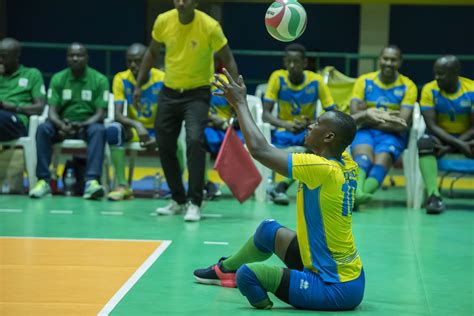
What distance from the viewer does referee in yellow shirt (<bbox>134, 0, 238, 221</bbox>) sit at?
8789mm

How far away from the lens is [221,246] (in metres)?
7.49

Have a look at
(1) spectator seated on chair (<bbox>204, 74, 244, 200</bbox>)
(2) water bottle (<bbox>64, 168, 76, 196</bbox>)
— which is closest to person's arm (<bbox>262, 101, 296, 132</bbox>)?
(1) spectator seated on chair (<bbox>204, 74, 244, 200</bbox>)

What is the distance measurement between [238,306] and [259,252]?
41cm

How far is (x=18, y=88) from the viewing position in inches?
414

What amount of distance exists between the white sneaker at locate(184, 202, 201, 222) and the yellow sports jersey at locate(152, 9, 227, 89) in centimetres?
119

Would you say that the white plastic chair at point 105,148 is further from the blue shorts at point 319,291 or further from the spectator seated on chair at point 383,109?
the blue shorts at point 319,291

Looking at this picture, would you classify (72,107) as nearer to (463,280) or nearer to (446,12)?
(463,280)

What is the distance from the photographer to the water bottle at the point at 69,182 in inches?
412

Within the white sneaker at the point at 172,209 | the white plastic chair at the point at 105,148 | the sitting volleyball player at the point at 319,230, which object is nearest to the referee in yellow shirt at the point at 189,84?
the white sneaker at the point at 172,209

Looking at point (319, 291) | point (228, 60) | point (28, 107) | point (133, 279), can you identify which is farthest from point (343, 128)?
point (28, 107)

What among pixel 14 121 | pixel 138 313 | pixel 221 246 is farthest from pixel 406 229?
pixel 14 121

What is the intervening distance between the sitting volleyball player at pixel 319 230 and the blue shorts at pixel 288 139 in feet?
16.1

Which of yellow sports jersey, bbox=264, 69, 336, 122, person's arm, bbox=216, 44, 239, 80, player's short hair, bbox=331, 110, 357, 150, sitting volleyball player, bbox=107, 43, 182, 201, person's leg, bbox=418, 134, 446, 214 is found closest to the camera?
player's short hair, bbox=331, 110, 357, 150

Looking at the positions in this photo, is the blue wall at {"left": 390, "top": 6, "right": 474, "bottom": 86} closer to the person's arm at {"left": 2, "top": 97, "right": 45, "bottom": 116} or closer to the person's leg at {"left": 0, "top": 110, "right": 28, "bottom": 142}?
the person's arm at {"left": 2, "top": 97, "right": 45, "bottom": 116}
